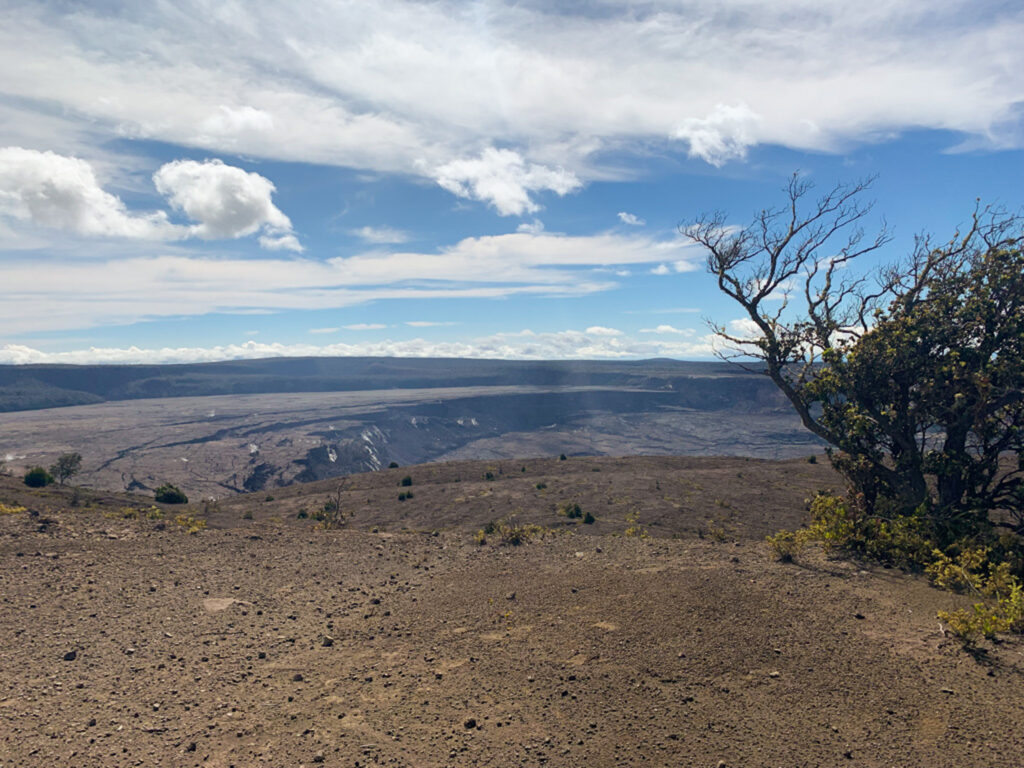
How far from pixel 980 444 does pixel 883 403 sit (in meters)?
2.07

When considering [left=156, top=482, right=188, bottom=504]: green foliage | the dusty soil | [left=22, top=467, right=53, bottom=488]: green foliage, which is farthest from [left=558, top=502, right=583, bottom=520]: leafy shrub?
[left=22, top=467, right=53, bottom=488]: green foliage

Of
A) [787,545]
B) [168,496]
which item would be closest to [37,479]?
[168,496]

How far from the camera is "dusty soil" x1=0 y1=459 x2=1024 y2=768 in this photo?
479 centimetres

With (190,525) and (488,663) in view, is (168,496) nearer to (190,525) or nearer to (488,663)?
(190,525)

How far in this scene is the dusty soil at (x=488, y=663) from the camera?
479 centimetres

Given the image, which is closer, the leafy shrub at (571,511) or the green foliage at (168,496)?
the leafy shrub at (571,511)

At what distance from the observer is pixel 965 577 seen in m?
7.49

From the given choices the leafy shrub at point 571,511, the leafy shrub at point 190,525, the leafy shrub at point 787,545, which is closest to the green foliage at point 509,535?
the leafy shrub at point 787,545

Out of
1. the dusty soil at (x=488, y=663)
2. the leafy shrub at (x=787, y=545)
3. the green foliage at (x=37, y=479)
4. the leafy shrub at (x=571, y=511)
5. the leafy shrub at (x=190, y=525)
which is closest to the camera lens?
the dusty soil at (x=488, y=663)

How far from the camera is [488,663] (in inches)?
249

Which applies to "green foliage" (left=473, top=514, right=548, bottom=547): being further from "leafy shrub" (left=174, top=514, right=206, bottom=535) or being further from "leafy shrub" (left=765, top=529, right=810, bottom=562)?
"leafy shrub" (left=174, top=514, right=206, bottom=535)

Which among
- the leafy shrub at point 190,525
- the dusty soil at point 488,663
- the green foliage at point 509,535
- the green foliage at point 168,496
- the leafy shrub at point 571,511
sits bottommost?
the green foliage at point 168,496

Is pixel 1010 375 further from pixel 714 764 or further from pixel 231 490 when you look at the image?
pixel 231 490

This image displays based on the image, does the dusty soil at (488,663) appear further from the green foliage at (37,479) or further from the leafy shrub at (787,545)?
the green foliage at (37,479)
